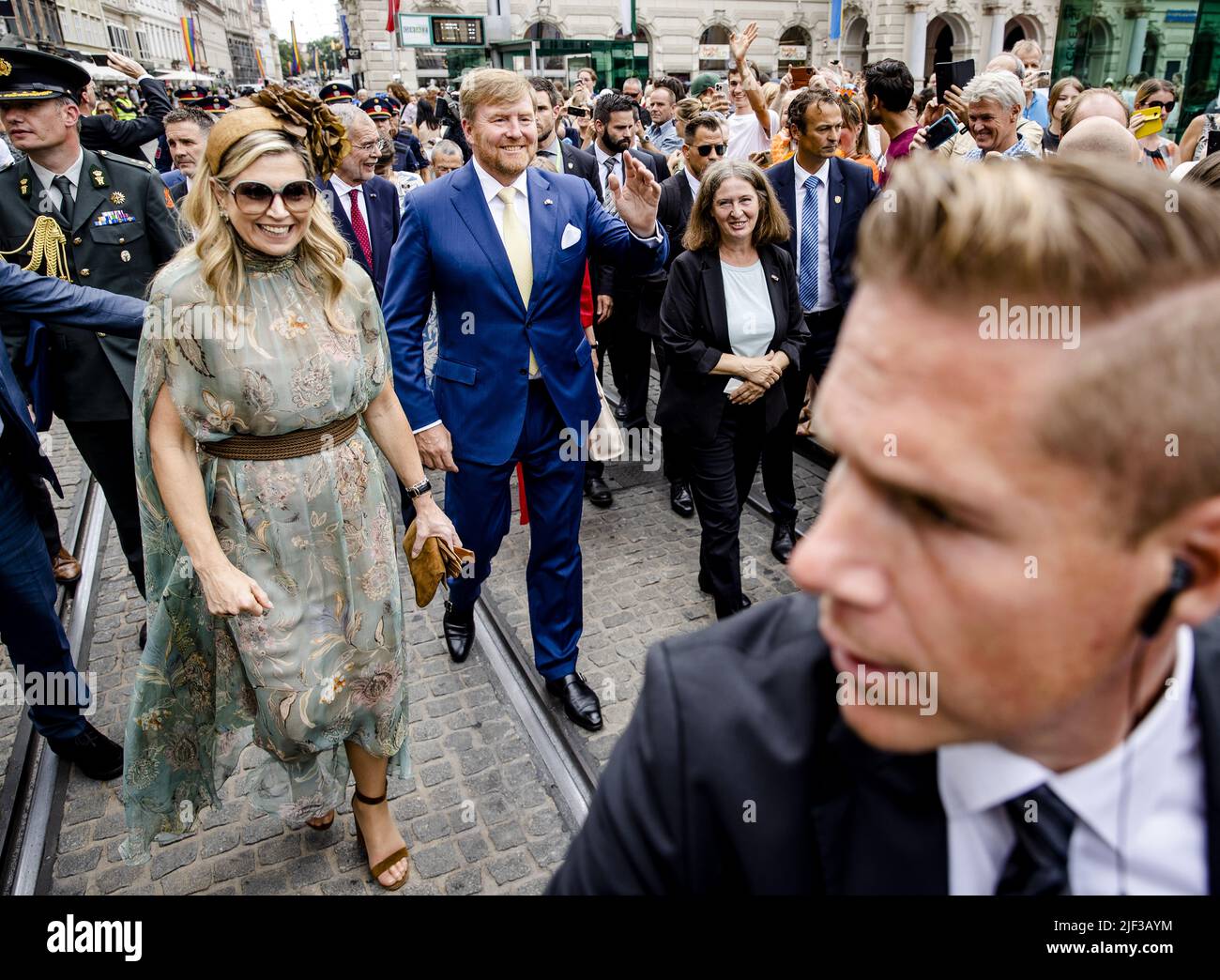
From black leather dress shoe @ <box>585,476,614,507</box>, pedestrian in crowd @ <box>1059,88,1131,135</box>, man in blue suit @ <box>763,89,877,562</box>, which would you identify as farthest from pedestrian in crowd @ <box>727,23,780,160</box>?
black leather dress shoe @ <box>585,476,614,507</box>

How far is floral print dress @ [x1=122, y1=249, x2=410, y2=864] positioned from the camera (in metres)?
2.47

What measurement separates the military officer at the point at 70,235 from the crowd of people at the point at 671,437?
2 cm

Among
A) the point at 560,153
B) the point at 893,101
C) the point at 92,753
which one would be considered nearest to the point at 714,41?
the point at 560,153

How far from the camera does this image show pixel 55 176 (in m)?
3.99

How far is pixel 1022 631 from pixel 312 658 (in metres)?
2.45

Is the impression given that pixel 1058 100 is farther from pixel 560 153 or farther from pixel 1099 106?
→ pixel 560 153

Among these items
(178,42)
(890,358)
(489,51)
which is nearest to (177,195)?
(890,358)

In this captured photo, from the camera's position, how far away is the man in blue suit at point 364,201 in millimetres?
5977

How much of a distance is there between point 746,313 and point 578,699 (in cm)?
211

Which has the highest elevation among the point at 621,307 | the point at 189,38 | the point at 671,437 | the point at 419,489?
the point at 189,38

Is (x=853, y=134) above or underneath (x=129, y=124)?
underneath

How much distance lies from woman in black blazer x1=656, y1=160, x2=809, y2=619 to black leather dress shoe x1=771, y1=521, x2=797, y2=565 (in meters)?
0.78

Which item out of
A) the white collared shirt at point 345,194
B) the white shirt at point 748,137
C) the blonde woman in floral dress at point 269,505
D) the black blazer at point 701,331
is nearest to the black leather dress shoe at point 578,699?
the blonde woman in floral dress at point 269,505

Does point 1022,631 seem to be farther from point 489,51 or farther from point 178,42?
point 178,42
